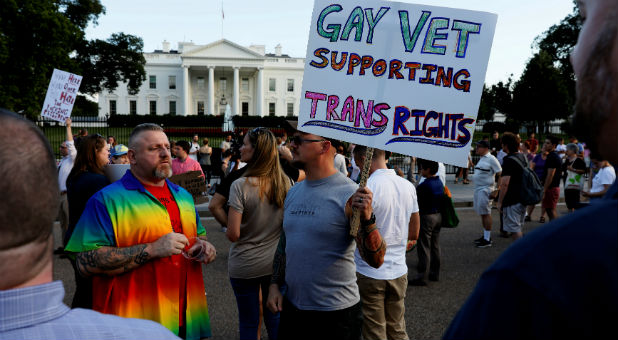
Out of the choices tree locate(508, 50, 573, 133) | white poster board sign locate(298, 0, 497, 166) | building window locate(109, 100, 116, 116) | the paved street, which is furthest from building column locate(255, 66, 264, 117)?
white poster board sign locate(298, 0, 497, 166)

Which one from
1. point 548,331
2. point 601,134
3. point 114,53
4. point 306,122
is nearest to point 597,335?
point 548,331

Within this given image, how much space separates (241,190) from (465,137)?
5.77 feet

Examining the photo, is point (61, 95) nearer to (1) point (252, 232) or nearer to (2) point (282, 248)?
(1) point (252, 232)

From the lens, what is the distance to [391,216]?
12.4 ft

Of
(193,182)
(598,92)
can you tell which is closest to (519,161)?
(193,182)

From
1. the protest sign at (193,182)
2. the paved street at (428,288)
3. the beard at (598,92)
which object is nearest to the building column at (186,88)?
the paved street at (428,288)

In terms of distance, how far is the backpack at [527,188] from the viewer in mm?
6969

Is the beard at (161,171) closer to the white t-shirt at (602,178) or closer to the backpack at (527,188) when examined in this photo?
the backpack at (527,188)

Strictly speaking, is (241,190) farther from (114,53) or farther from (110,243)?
(114,53)

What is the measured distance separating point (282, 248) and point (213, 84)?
7340 centimetres

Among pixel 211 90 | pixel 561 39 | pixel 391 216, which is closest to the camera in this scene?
pixel 391 216

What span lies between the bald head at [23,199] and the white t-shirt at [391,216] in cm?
289

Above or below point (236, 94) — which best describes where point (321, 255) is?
above

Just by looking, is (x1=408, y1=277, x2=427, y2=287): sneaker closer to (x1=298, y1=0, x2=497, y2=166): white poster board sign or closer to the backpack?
the backpack
